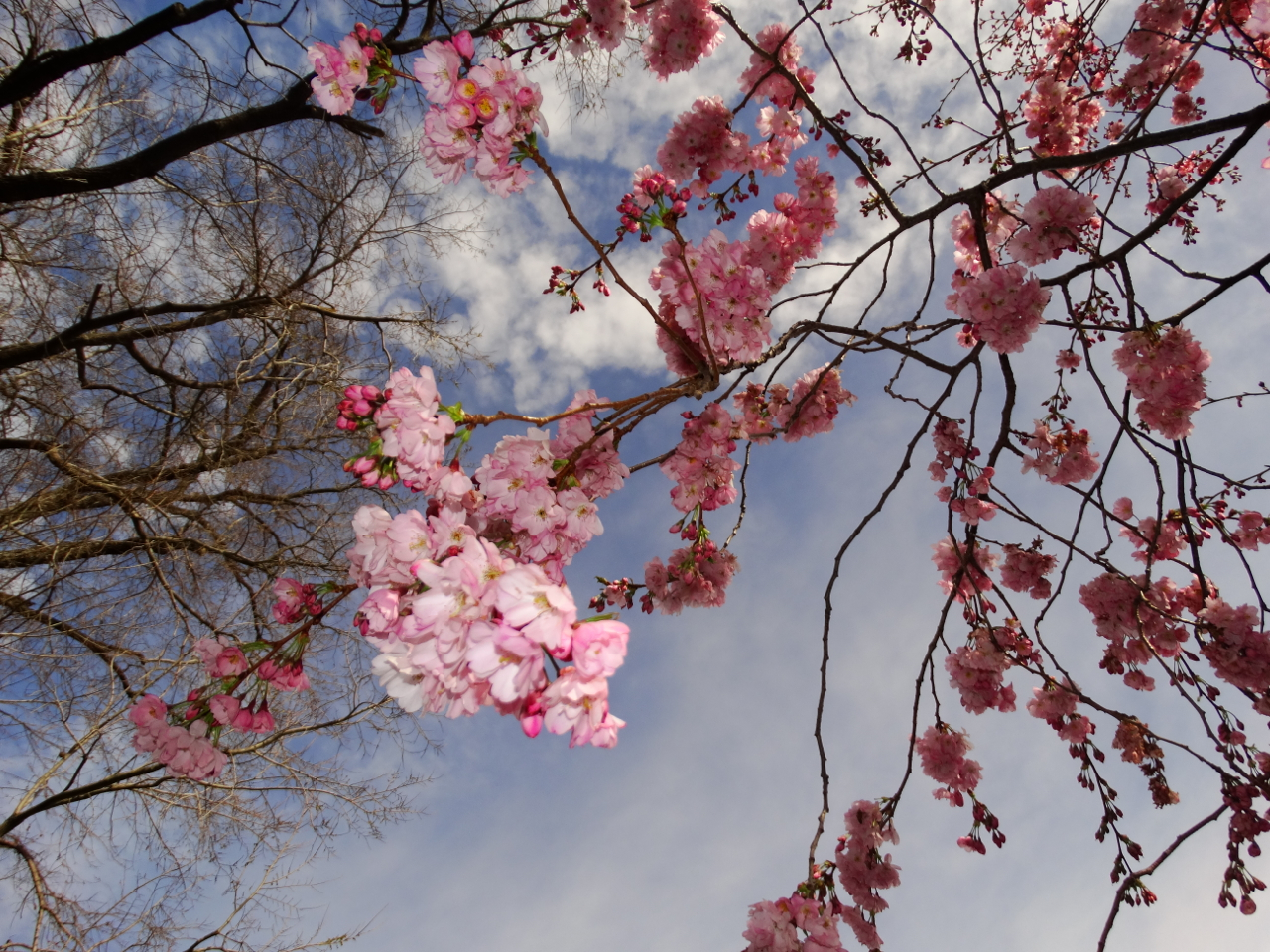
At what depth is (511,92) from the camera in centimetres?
135

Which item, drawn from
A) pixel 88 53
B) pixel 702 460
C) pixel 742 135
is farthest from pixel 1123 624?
pixel 88 53

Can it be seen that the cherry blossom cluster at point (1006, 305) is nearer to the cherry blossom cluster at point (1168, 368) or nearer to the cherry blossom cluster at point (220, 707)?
the cherry blossom cluster at point (1168, 368)

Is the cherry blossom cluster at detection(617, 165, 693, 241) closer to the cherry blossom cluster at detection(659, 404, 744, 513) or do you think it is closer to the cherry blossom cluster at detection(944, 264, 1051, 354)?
the cherry blossom cluster at detection(659, 404, 744, 513)

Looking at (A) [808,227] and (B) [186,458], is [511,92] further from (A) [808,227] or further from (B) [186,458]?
(B) [186,458]

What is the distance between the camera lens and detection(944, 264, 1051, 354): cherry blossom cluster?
2.28 meters

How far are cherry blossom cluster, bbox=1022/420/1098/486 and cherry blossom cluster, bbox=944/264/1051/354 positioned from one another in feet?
2.76

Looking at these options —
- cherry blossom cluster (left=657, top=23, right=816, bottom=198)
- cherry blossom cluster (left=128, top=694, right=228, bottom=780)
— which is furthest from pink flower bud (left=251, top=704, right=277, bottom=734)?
cherry blossom cluster (left=657, top=23, right=816, bottom=198)

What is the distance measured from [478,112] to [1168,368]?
8.84 ft

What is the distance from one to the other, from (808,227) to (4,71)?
516 cm

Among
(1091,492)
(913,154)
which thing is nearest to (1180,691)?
(1091,492)

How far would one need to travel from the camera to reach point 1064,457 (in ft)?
9.73

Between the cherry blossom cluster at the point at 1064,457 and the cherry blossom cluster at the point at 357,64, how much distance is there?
3025mm

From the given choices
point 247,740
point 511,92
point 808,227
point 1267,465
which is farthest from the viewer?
point 247,740

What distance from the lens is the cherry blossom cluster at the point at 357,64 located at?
1486mm
